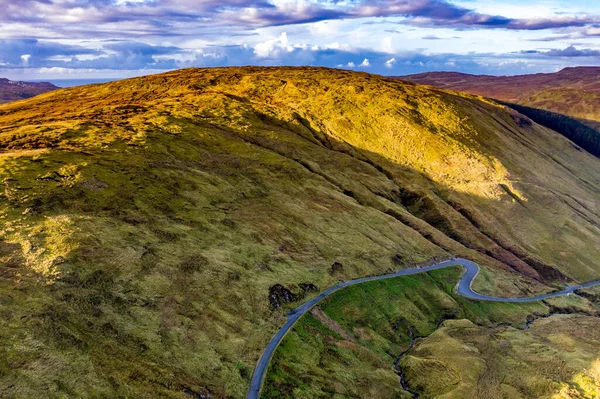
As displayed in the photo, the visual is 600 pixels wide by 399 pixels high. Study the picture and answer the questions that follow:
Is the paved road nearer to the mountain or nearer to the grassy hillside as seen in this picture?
the grassy hillside

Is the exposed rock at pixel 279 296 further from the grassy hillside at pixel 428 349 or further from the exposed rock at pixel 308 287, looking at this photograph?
the grassy hillside at pixel 428 349

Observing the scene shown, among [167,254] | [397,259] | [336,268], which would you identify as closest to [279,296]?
[167,254]

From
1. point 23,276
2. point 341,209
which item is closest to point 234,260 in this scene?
point 23,276

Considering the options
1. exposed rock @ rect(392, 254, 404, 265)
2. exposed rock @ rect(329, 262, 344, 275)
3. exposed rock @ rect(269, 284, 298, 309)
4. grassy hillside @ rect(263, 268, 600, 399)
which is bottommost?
grassy hillside @ rect(263, 268, 600, 399)

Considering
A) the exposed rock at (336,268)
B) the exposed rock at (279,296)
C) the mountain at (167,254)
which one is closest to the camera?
the mountain at (167,254)

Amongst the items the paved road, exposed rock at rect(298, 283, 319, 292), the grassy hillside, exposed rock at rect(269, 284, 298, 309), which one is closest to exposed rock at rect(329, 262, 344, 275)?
the paved road

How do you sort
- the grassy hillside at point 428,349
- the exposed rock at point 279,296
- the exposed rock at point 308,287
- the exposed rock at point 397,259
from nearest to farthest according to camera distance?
the grassy hillside at point 428,349, the exposed rock at point 279,296, the exposed rock at point 308,287, the exposed rock at point 397,259

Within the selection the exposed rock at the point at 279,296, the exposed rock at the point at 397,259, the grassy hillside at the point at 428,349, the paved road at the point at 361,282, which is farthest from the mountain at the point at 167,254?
the grassy hillside at the point at 428,349

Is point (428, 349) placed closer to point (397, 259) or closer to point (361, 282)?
point (361, 282)

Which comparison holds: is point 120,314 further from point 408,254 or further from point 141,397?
point 408,254
